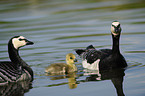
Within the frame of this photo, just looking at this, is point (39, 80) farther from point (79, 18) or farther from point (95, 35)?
point (79, 18)

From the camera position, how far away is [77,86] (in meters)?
10.0

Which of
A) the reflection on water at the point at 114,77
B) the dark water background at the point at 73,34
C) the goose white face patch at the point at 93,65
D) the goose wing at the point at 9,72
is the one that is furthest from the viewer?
the goose white face patch at the point at 93,65

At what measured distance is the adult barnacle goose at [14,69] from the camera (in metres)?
10.9

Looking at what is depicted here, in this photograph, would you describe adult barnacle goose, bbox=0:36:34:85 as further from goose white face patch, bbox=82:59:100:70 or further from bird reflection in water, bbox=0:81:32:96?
goose white face patch, bbox=82:59:100:70

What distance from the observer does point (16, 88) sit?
412 inches

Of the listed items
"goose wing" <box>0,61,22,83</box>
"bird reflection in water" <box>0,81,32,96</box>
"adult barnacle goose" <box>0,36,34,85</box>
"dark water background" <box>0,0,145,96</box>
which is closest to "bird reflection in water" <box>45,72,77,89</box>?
"dark water background" <box>0,0,145,96</box>

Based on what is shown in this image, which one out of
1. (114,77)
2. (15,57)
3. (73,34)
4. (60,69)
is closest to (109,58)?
(114,77)

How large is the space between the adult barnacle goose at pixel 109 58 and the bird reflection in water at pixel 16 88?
239 centimetres

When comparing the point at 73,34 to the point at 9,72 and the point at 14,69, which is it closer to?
the point at 14,69

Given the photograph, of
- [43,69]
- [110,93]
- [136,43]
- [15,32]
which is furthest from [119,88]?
[15,32]

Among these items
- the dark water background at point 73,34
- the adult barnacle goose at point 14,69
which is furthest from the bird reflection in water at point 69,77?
the adult barnacle goose at point 14,69

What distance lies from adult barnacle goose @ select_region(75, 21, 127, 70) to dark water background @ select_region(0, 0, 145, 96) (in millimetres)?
374

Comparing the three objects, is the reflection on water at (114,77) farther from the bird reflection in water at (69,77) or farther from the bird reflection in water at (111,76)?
the bird reflection in water at (69,77)

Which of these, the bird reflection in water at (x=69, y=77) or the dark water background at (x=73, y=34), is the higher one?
the dark water background at (x=73, y=34)
